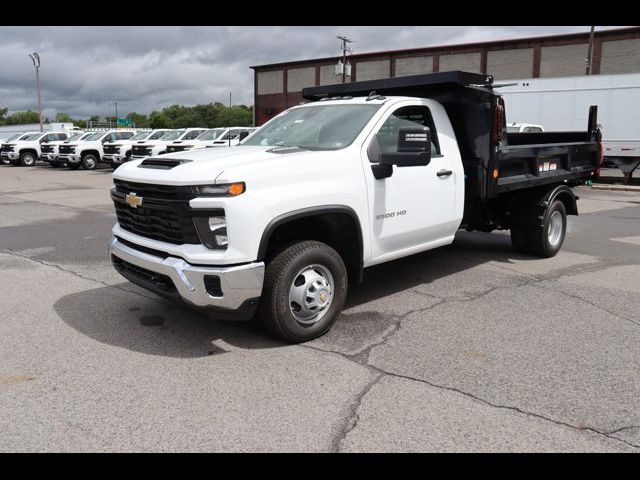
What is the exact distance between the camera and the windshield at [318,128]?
495cm

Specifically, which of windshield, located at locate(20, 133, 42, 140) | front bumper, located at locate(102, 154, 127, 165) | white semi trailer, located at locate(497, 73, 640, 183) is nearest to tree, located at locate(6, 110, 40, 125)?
windshield, located at locate(20, 133, 42, 140)

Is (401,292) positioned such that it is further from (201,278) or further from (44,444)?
(44,444)

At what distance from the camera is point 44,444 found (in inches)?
117

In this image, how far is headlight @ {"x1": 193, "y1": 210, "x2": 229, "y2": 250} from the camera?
153 inches

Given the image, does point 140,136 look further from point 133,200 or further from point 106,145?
point 133,200

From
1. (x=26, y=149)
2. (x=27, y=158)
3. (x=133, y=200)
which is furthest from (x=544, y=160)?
(x=27, y=158)

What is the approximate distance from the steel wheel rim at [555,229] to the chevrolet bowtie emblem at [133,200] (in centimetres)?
547

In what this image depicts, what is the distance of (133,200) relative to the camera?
14.7ft

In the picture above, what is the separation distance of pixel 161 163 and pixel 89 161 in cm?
2626

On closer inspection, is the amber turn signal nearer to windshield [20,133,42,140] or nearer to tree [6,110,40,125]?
windshield [20,133,42,140]

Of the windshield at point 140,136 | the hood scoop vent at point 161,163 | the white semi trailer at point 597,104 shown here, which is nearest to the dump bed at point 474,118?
the hood scoop vent at point 161,163

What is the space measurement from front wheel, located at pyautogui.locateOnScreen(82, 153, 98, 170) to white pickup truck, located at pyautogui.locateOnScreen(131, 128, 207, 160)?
10.8 feet

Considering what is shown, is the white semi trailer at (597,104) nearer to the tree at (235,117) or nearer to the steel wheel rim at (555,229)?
the steel wheel rim at (555,229)

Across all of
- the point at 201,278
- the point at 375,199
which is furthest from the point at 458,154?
the point at 201,278
